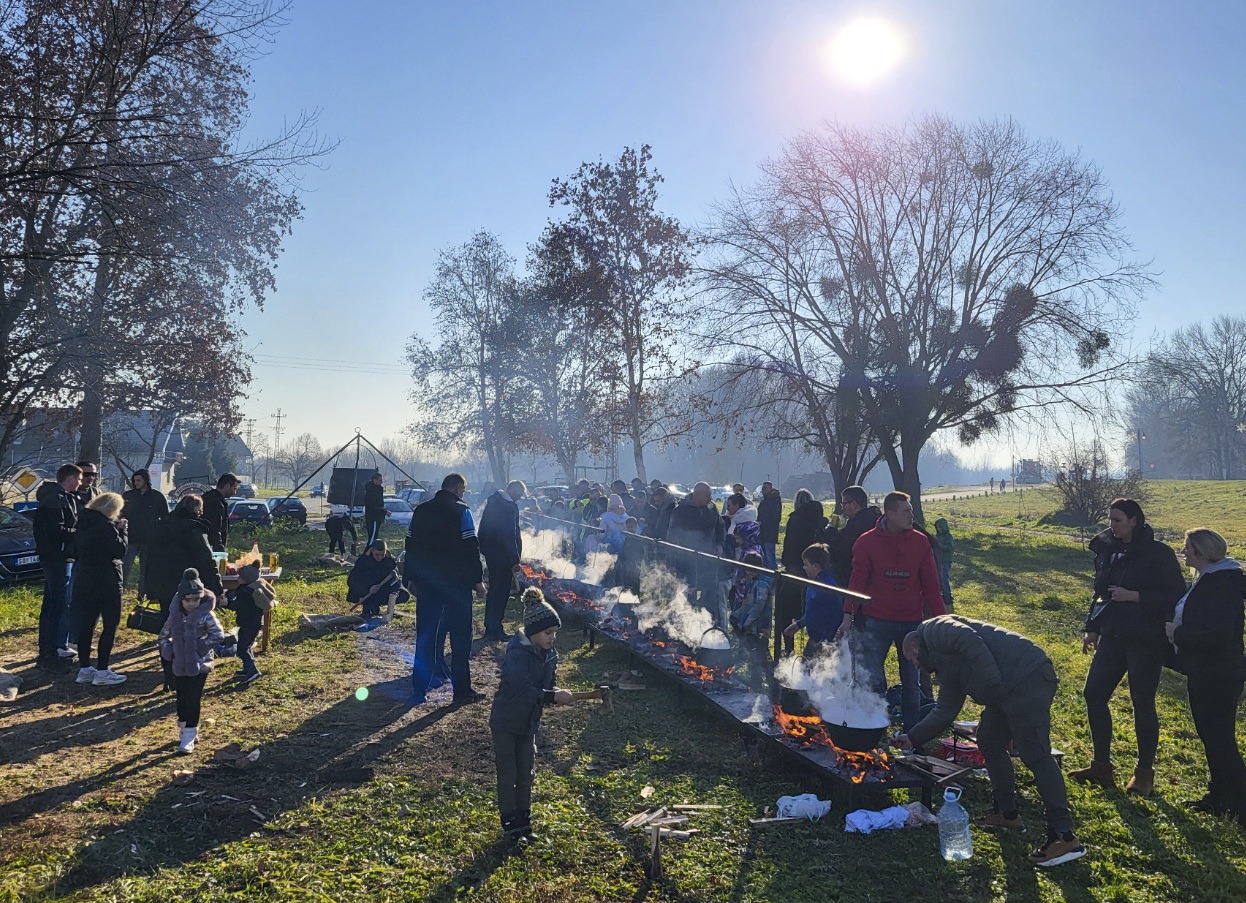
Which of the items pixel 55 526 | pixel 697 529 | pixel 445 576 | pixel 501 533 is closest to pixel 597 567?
pixel 697 529

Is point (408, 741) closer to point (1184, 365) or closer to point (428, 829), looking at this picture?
point (428, 829)

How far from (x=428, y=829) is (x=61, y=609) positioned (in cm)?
569

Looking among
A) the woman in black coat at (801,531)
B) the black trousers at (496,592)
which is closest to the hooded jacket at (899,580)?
the woman in black coat at (801,531)

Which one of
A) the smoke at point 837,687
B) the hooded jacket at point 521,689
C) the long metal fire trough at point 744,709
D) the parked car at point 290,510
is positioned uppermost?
the parked car at point 290,510

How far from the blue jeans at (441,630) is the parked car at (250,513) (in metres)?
21.9

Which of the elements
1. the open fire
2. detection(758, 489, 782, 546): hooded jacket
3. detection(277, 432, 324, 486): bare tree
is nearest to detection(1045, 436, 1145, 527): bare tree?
detection(758, 489, 782, 546): hooded jacket

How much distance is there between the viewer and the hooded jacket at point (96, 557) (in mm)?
7203

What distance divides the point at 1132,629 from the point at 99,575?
8584 millimetres

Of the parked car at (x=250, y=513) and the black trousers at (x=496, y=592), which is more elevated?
the parked car at (x=250, y=513)

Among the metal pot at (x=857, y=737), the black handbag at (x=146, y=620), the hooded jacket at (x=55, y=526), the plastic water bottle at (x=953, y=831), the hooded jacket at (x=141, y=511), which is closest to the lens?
the plastic water bottle at (x=953, y=831)

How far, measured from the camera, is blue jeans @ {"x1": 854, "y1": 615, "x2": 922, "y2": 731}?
6195 millimetres

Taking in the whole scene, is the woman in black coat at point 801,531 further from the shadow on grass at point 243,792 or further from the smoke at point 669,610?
the shadow on grass at point 243,792

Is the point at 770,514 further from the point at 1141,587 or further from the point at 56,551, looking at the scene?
the point at 56,551

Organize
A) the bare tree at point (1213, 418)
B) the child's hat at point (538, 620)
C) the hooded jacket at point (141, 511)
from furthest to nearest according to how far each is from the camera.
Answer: the bare tree at point (1213, 418) → the hooded jacket at point (141, 511) → the child's hat at point (538, 620)
